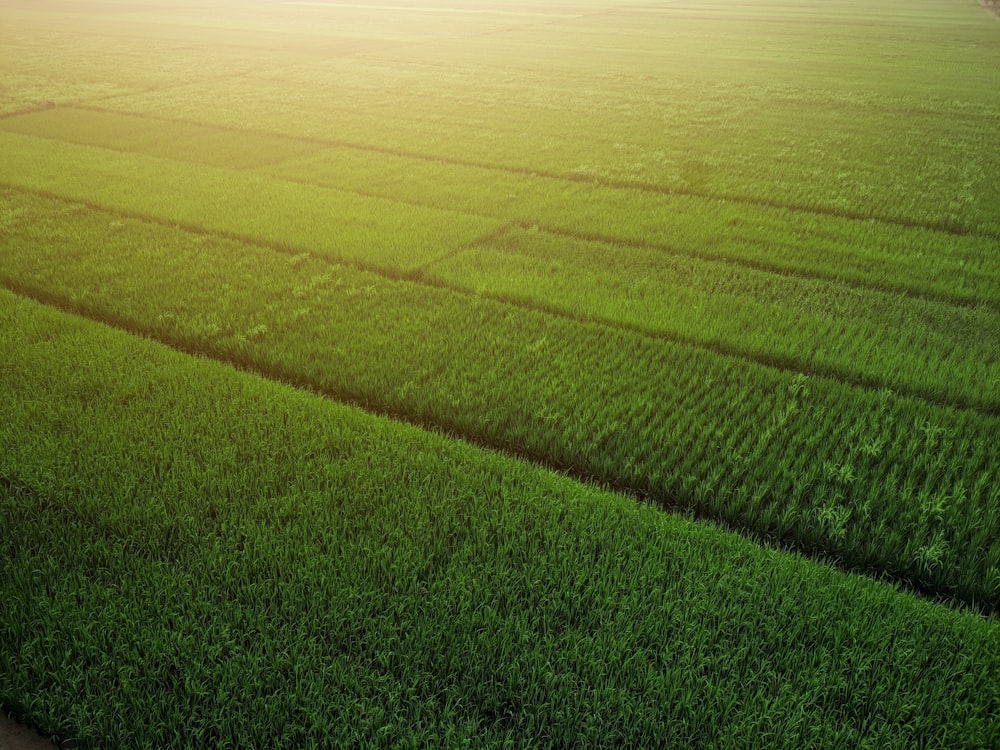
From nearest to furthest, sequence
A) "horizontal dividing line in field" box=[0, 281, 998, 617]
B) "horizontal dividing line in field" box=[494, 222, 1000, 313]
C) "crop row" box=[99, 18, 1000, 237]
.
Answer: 1. "horizontal dividing line in field" box=[0, 281, 998, 617]
2. "horizontal dividing line in field" box=[494, 222, 1000, 313]
3. "crop row" box=[99, 18, 1000, 237]

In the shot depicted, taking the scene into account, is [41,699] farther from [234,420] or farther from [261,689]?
[234,420]

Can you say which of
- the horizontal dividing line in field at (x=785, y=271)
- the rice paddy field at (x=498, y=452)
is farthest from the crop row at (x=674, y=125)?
the horizontal dividing line in field at (x=785, y=271)

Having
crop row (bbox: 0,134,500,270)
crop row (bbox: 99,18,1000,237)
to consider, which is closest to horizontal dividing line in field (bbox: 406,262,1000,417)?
crop row (bbox: 0,134,500,270)

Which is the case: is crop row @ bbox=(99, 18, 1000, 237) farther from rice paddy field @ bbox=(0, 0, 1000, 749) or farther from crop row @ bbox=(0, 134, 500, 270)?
crop row @ bbox=(0, 134, 500, 270)

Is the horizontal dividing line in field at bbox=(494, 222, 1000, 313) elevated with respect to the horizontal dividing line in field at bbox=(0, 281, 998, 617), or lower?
elevated

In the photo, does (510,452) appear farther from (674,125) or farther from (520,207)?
(674,125)

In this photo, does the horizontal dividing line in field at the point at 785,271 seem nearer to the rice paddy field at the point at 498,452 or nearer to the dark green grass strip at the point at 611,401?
the rice paddy field at the point at 498,452

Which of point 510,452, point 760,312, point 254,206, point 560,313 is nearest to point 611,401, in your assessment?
point 510,452
